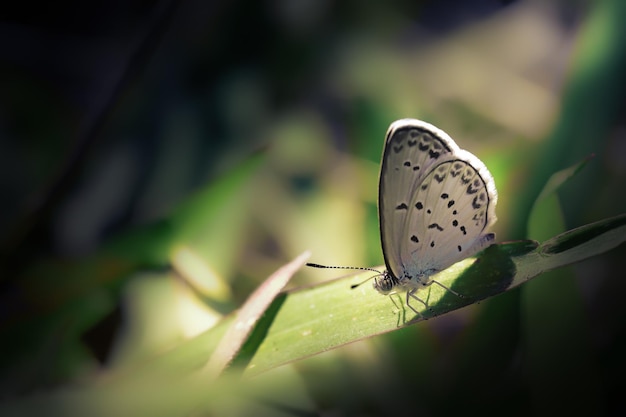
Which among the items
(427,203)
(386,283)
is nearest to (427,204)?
(427,203)

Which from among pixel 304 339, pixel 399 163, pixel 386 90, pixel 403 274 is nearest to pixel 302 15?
pixel 386 90

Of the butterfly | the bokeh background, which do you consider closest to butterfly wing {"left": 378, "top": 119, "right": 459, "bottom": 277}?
the butterfly

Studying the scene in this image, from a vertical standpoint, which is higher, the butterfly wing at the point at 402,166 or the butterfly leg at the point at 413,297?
the butterfly wing at the point at 402,166

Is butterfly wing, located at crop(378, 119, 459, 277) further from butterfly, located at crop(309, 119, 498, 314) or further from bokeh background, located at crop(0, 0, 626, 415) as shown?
bokeh background, located at crop(0, 0, 626, 415)

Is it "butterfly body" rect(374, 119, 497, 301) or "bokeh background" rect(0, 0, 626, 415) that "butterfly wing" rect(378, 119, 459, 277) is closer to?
→ "butterfly body" rect(374, 119, 497, 301)

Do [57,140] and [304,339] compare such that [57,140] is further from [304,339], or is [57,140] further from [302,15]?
[304,339]

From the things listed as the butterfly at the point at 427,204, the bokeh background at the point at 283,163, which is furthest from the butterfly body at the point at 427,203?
the bokeh background at the point at 283,163

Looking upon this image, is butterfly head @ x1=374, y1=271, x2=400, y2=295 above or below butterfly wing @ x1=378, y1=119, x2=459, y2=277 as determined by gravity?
below

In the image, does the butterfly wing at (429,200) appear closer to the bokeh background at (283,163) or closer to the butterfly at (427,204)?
the butterfly at (427,204)
